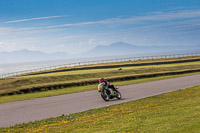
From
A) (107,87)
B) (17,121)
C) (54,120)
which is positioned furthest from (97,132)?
(107,87)

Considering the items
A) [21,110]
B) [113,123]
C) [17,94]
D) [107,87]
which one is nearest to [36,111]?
[21,110]

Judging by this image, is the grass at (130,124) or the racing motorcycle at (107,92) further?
the racing motorcycle at (107,92)

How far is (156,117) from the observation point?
40.6 feet

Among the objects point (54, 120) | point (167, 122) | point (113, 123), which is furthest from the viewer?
point (54, 120)

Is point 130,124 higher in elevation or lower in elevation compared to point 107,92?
lower

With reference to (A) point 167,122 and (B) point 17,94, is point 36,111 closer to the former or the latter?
(A) point 167,122

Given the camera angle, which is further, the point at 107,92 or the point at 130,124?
the point at 107,92

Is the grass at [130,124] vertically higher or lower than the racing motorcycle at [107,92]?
lower

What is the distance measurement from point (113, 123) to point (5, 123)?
19.3 feet

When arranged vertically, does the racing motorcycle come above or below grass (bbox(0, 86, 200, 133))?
above

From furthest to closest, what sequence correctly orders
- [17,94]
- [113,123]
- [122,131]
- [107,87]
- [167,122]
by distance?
[17,94] → [107,87] → [113,123] → [167,122] → [122,131]

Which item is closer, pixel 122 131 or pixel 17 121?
pixel 122 131

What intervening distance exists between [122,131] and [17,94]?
2275 centimetres

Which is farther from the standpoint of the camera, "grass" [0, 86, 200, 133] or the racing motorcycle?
the racing motorcycle
